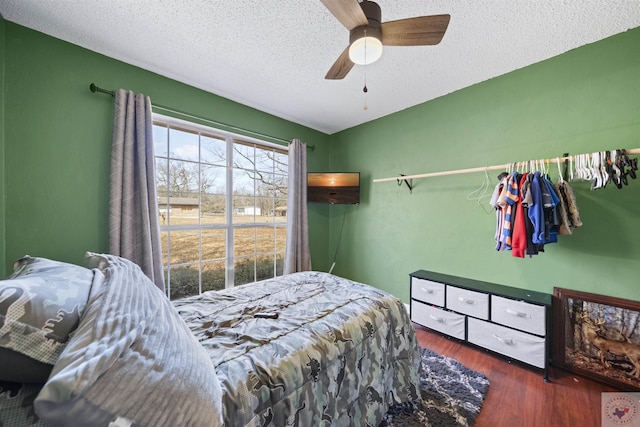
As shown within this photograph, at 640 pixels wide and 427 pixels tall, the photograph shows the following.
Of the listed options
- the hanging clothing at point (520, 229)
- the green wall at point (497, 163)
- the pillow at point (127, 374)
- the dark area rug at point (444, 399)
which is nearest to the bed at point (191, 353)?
the pillow at point (127, 374)

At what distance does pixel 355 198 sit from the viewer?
3.34 meters

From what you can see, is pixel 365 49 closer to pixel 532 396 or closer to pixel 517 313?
pixel 517 313

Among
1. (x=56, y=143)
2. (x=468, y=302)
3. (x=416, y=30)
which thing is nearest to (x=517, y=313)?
(x=468, y=302)

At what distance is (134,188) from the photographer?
207cm

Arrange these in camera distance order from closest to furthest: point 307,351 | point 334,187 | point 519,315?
point 307,351 < point 519,315 < point 334,187

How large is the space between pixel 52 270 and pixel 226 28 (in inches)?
71.5

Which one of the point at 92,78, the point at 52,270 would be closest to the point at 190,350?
the point at 52,270

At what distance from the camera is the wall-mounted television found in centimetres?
335

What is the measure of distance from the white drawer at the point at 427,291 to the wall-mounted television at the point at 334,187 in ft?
4.32

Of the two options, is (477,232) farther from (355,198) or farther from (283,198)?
(283,198)

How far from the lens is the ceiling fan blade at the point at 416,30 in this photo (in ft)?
4.14

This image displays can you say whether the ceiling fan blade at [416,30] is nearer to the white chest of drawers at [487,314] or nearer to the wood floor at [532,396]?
the white chest of drawers at [487,314]

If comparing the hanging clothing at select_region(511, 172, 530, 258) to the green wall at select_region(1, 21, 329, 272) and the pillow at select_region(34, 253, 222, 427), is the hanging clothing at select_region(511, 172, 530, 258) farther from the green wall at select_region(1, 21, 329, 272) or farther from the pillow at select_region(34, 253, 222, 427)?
the green wall at select_region(1, 21, 329, 272)

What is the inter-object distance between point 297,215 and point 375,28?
231 centimetres
